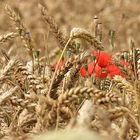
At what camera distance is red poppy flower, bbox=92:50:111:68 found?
261cm

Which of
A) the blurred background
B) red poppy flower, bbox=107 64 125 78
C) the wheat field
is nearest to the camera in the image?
the wheat field

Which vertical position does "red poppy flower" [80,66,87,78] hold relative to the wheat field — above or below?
above

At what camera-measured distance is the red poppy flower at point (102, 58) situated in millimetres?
2612

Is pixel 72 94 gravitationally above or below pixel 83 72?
below

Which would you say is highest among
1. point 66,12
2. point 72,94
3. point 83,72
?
point 66,12

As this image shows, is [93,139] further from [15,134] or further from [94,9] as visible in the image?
[94,9]

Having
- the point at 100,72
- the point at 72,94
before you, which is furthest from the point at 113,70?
the point at 72,94

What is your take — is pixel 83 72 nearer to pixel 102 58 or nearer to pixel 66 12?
pixel 102 58

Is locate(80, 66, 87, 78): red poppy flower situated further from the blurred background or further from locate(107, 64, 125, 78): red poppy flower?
the blurred background

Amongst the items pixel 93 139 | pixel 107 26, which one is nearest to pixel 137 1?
pixel 107 26

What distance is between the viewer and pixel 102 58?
2.67m

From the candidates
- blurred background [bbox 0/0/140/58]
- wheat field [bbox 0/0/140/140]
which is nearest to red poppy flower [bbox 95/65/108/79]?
wheat field [bbox 0/0/140/140]

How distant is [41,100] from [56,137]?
53 centimetres

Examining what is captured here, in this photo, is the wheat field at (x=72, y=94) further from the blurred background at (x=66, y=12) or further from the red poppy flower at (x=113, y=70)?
the blurred background at (x=66, y=12)
